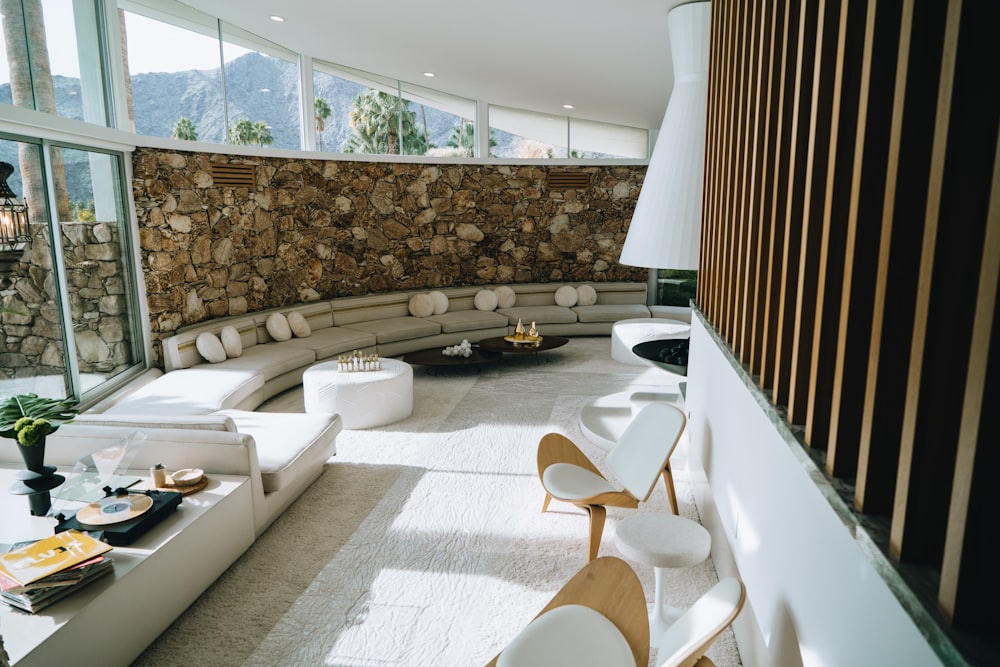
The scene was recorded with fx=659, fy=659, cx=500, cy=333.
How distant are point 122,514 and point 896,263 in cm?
301

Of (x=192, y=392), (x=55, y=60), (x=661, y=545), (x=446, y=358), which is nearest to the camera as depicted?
(x=661, y=545)

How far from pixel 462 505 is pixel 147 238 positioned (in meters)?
3.81

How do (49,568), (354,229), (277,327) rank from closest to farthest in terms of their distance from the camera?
(49,568) → (277,327) → (354,229)

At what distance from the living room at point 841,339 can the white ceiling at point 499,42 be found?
1387 millimetres

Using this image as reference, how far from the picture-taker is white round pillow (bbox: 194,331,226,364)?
581 centimetres

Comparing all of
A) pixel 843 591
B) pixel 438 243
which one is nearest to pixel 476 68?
pixel 438 243

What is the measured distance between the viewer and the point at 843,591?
1.41 meters

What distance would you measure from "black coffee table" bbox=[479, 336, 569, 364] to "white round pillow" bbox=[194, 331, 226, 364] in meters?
2.54

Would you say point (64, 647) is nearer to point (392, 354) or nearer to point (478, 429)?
point (478, 429)

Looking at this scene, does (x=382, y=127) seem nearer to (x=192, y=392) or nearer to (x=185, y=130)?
(x=185, y=130)

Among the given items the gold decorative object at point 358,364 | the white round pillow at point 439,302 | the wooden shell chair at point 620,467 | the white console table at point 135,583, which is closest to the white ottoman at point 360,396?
the gold decorative object at point 358,364

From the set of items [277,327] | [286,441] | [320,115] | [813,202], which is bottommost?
[286,441]

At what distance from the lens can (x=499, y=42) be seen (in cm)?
541

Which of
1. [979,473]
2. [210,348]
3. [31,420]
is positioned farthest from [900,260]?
[210,348]
